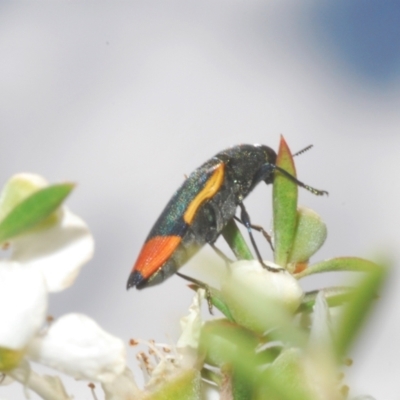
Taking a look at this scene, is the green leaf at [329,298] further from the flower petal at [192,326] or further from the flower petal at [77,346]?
the flower petal at [77,346]

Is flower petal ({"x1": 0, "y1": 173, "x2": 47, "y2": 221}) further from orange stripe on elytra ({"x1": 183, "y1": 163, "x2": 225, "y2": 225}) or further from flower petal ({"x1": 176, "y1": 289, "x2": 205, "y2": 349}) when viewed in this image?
orange stripe on elytra ({"x1": 183, "y1": 163, "x2": 225, "y2": 225})

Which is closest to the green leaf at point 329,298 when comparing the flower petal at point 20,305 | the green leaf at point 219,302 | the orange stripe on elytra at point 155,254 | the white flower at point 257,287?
the white flower at point 257,287

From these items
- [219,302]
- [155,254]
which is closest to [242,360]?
[219,302]

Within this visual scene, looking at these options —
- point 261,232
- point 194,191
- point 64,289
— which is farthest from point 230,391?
point 194,191

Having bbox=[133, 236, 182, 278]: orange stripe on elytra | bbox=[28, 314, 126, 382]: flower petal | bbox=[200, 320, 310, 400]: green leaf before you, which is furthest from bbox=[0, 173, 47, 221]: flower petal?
bbox=[133, 236, 182, 278]: orange stripe on elytra

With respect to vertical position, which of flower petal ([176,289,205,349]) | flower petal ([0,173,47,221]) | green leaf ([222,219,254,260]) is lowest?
flower petal ([176,289,205,349])

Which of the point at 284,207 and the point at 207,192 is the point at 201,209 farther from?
the point at 284,207
